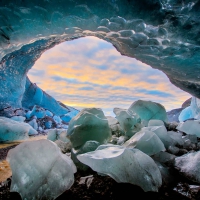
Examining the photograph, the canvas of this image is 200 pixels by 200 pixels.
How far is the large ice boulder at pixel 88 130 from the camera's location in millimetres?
1112

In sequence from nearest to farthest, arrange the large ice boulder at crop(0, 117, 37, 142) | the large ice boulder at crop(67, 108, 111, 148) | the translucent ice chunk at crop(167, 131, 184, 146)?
the large ice boulder at crop(67, 108, 111, 148)
the translucent ice chunk at crop(167, 131, 184, 146)
the large ice boulder at crop(0, 117, 37, 142)

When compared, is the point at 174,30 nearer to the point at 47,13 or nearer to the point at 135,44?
the point at 135,44

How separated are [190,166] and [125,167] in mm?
407

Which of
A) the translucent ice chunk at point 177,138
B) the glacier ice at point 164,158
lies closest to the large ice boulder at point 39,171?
the glacier ice at point 164,158

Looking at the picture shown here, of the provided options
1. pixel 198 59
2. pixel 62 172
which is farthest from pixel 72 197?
pixel 198 59

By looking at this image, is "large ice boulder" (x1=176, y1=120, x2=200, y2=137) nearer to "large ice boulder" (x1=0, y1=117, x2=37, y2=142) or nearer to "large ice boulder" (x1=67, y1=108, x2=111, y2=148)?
"large ice boulder" (x1=67, y1=108, x2=111, y2=148)

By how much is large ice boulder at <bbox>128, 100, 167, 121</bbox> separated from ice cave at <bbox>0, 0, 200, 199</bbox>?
0.01 m

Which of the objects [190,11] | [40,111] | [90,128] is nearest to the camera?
[90,128]

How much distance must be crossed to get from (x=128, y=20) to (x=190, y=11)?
0.60m

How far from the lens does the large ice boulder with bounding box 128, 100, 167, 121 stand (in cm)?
185

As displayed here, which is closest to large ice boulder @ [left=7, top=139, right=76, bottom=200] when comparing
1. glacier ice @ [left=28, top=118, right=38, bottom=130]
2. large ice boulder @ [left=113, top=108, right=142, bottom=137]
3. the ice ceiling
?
large ice boulder @ [left=113, top=108, right=142, bottom=137]

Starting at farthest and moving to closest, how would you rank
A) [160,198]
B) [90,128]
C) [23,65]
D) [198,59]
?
1. [23,65]
2. [198,59]
3. [90,128]
4. [160,198]

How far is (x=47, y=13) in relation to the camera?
1.70 metres

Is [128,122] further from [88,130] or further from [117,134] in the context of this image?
[88,130]
